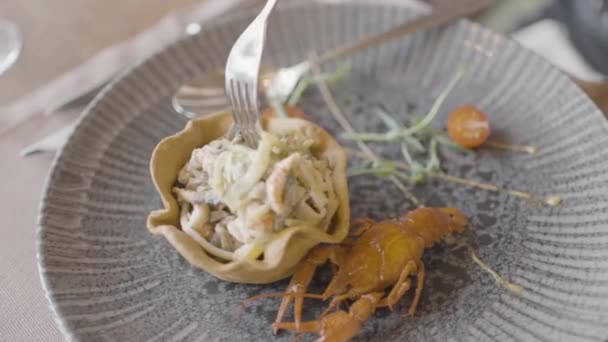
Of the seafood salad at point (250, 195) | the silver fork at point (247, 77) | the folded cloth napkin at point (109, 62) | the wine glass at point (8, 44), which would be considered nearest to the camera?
the seafood salad at point (250, 195)

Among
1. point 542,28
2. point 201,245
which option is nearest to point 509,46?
point 542,28

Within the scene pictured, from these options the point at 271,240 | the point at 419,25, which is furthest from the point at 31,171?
the point at 419,25

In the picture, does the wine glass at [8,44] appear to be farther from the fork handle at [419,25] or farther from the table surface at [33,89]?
the fork handle at [419,25]

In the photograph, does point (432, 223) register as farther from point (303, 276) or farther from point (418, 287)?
point (303, 276)

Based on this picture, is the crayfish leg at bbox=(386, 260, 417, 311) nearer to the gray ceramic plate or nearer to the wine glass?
the gray ceramic plate

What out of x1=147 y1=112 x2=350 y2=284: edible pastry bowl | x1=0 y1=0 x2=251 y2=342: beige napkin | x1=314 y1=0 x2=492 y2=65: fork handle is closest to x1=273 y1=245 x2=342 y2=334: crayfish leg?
x1=147 y1=112 x2=350 y2=284: edible pastry bowl

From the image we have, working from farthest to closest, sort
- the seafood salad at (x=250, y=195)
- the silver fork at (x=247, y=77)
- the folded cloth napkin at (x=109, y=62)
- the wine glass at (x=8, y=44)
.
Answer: the wine glass at (x=8, y=44), the folded cloth napkin at (x=109, y=62), the silver fork at (x=247, y=77), the seafood salad at (x=250, y=195)

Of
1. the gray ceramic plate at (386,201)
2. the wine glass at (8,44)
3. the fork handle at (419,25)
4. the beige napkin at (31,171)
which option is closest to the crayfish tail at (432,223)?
the gray ceramic plate at (386,201)
